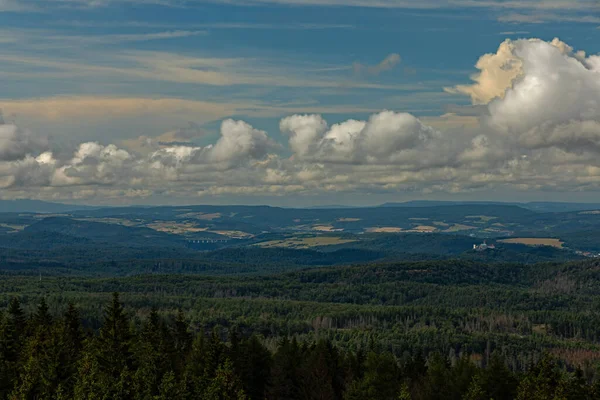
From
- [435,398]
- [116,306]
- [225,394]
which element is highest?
[116,306]

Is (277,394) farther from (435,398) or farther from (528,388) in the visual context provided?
(528,388)

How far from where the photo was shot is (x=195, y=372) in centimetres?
10931

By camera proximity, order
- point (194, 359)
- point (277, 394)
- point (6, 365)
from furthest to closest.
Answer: point (277, 394) → point (194, 359) → point (6, 365)

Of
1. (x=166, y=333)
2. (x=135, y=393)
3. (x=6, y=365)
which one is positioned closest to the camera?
(x=135, y=393)

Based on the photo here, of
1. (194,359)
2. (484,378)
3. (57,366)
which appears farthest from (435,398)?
(57,366)

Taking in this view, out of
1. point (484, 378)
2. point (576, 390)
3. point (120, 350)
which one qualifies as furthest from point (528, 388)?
point (120, 350)

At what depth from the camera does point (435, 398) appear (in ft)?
399

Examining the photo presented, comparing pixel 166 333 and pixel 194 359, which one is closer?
pixel 194 359

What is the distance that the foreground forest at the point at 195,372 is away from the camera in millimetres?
91625

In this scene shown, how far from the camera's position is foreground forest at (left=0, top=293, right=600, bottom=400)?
9162 centimetres

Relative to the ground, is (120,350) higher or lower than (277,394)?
higher

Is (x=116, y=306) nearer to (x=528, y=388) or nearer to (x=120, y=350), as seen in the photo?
(x=120, y=350)

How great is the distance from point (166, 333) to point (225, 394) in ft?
132

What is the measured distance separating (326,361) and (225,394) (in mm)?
41688
